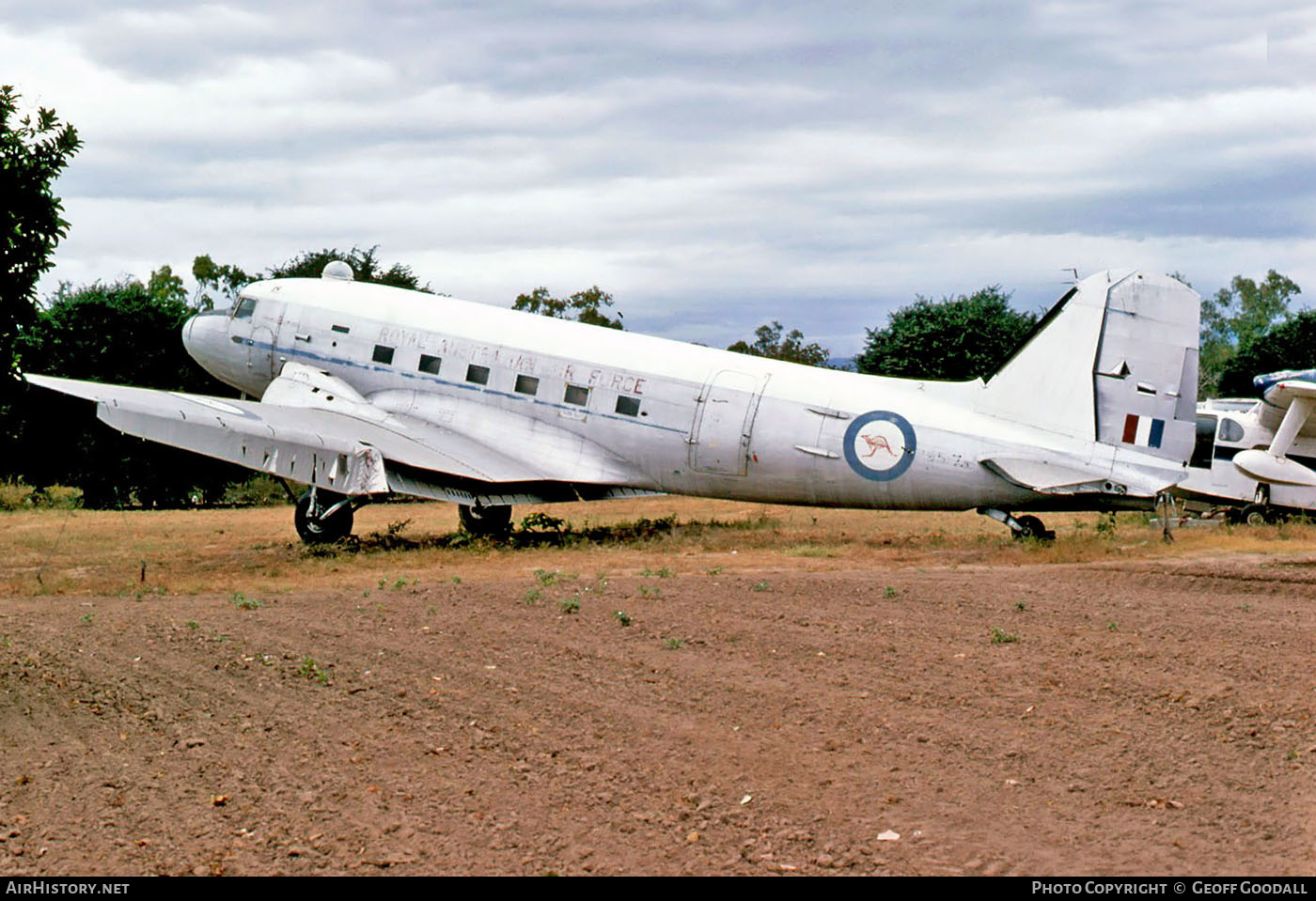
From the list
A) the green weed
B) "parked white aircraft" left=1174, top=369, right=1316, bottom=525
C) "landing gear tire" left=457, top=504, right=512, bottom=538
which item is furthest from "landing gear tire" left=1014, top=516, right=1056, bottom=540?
the green weed

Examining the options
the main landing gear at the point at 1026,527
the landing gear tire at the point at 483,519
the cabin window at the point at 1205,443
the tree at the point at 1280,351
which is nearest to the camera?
the main landing gear at the point at 1026,527

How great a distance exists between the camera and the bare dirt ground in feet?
23.1

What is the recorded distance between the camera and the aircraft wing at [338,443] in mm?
20891

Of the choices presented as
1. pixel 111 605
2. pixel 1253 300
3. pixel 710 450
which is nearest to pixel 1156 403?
pixel 710 450

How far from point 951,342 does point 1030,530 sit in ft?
76.9

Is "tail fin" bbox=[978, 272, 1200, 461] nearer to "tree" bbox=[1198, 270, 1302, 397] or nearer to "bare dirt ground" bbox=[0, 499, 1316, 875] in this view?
"bare dirt ground" bbox=[0, 499, 1316, 875]

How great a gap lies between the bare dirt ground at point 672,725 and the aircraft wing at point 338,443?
15.2 ft

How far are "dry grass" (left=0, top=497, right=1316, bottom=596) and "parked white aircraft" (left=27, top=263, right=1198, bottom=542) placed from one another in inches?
40.7

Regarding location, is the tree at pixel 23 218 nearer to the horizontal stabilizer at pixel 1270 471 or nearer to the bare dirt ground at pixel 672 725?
the bare dirt ground at pixel 672 725

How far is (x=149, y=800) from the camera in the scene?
7.80 m

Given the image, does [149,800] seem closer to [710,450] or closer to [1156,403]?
[710,450]

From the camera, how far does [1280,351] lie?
54906 millimetres

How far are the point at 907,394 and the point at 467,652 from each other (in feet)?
37.2

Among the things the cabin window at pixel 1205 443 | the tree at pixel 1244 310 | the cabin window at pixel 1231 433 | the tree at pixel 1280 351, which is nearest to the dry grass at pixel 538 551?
the cabin window at pixel 1205 443
